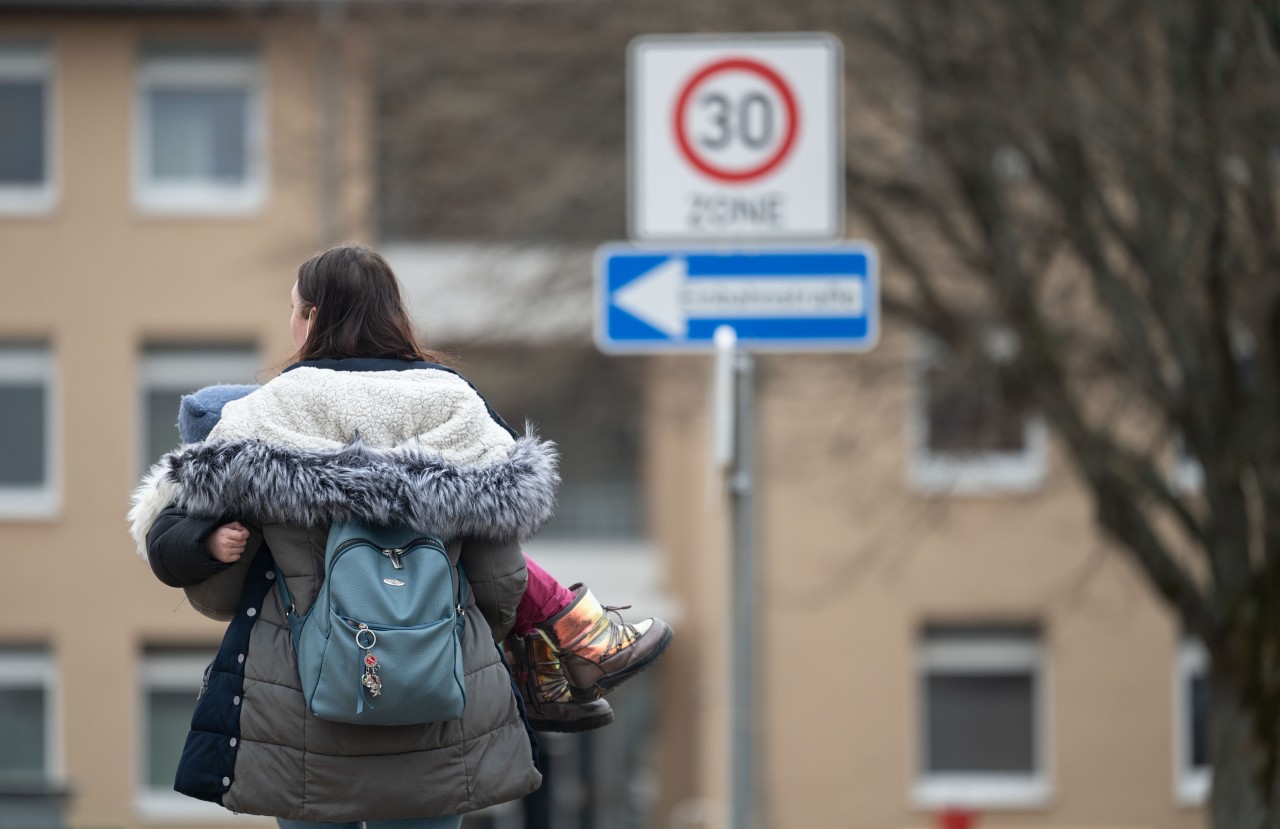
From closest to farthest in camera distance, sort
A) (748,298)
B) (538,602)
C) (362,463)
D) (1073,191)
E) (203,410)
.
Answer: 1. (362,463)
2. (203,410)
3. (538,602)
4. (748,298)
5. (1073,191)

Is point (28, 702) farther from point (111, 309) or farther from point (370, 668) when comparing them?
point (370, 668)

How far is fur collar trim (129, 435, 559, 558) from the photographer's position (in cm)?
298

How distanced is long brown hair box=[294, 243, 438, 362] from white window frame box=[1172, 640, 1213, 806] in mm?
17158

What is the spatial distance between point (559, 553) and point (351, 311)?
65.6 feet

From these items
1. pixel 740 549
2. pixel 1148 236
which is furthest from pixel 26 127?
pixel 740 549

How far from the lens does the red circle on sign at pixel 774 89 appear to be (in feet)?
18.0

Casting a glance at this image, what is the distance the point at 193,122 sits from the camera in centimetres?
2169

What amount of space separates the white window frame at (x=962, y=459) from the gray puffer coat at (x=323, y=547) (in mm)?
7434

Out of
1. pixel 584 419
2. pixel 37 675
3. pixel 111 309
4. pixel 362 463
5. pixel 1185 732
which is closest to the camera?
pixel 362 463

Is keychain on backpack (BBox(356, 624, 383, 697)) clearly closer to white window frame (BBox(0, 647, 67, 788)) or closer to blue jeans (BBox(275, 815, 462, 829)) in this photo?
blue jeans (BBox(275, 815, 462, 829))

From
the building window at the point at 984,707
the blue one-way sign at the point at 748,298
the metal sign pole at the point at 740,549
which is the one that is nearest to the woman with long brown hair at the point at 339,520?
the metal sign pole at the point at 740,549

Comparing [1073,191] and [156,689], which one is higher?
[1073,191]

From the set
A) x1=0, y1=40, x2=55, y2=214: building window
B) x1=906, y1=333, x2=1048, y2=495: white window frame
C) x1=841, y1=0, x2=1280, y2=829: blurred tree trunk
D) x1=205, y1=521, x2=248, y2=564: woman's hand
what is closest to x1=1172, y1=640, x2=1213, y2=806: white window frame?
x1=906, y1=333, x2=1048, y2=495: white window frame

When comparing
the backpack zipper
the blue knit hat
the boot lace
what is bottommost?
the boot lace
